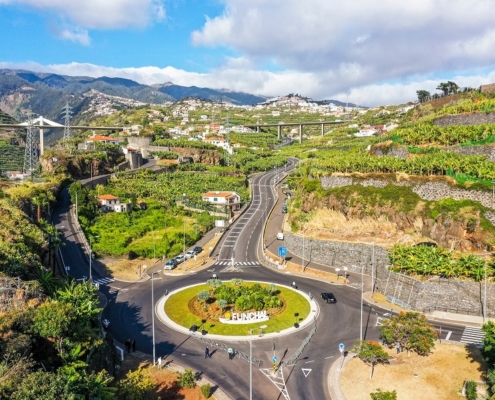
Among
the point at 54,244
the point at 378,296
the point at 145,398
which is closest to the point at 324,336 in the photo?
the point at 378,296

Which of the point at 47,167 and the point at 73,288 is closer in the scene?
the point at 73,288

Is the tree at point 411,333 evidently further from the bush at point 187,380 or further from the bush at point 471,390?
the bush at point 187,380

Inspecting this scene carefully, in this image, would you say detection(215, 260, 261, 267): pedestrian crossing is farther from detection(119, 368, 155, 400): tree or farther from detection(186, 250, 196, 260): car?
detection(119, 368, 155, 400): tree

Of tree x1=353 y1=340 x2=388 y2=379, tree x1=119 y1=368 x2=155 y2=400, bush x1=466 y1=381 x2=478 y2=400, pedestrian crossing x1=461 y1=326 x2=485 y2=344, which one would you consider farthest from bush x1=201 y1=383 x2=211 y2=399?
pedestrian crossing x1=461 y1=326 x2=485 y2=344

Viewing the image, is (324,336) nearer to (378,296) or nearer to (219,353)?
(219,353)

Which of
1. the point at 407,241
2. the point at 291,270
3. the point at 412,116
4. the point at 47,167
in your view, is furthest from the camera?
the point at 412,116

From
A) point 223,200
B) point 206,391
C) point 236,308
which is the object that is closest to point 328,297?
point 236,308
